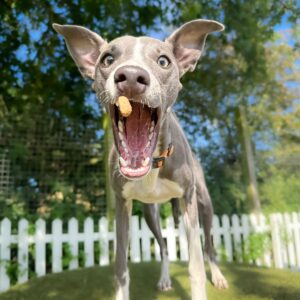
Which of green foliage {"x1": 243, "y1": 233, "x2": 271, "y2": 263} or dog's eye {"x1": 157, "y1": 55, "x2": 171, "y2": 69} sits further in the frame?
green foliage {"x1": 243, "y1": 233, "x2": 271, "y2": 263}

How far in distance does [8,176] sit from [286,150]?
5.85m

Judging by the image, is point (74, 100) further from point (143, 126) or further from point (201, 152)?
point (143, 126)

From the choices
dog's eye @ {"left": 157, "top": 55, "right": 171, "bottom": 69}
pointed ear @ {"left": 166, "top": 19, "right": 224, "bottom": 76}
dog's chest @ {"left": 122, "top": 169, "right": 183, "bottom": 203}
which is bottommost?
dog's chest @ {"left": 122, "top": 169, "right": 183, "bottom": 203}

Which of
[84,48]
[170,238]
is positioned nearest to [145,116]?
[84,48]

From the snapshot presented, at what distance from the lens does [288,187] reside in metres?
7.61

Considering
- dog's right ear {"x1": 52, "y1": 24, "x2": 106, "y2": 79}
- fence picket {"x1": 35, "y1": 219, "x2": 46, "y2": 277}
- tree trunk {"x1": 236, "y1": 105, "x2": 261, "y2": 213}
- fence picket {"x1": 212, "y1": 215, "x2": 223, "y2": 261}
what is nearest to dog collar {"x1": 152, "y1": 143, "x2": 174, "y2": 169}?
dog's right ear {"x1": 52, "y1": 24, "x2": 106, "y2": 79}

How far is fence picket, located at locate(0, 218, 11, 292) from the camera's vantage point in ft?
14.4

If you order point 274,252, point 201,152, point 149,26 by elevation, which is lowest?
point 274,252

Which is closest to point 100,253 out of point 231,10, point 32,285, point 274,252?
point 32,285

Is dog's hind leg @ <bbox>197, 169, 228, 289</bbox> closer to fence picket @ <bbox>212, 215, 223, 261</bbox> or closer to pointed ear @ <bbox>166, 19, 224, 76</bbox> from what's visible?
pointed ear @ <bbox>166, 19, 224, 76</bbox>

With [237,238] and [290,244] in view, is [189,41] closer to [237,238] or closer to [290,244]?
[237,238]

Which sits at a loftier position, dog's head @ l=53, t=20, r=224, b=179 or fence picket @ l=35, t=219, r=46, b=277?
dog's head @ l=53, t=20, r=224, b=179

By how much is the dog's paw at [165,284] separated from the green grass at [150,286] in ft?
0.17

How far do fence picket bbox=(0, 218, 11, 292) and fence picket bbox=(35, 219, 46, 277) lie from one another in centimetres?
34
